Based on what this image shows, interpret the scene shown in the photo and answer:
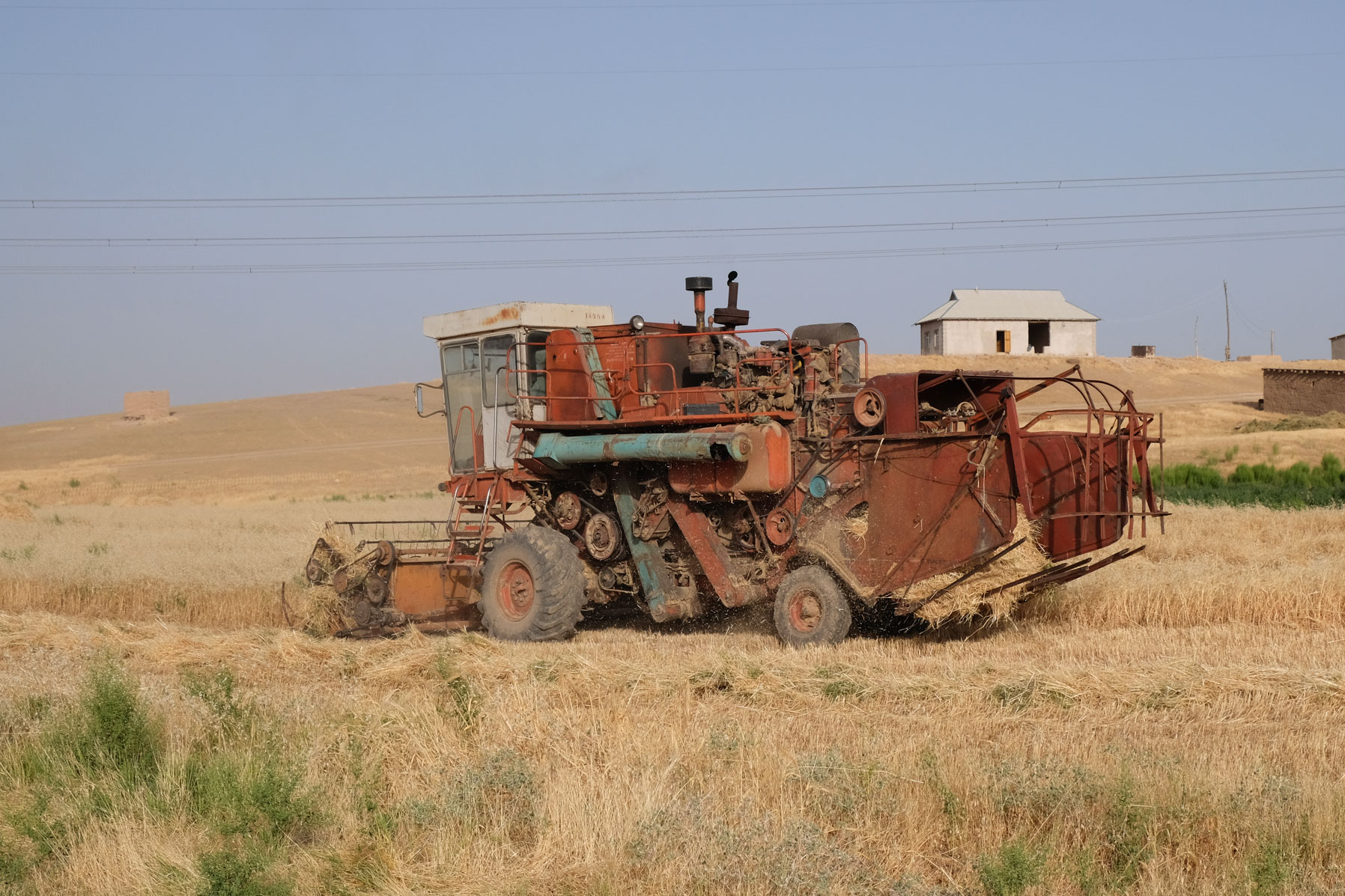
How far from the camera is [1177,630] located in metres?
10.7

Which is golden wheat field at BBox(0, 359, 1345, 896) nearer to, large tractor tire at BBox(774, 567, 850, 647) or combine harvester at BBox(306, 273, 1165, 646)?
large tractor tire at BBox(774, 567, 850, 647)

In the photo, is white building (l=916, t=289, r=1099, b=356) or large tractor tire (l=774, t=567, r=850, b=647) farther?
white building (l=916, t=289, r=1099, b=356)

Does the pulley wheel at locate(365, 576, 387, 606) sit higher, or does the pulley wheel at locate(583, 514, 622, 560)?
the pulley wheel at locate(583, 514, 622, 560)

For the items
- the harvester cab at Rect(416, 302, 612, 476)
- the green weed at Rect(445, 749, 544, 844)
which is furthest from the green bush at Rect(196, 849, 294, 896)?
the harvester cab at Rect(416, 302, 612, 476)

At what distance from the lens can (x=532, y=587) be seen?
39.3 feet

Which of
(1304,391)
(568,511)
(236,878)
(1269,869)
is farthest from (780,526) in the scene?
(1304,391)

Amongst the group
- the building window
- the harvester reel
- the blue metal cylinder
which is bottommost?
the harvester reel

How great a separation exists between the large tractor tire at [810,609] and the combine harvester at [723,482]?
2 cm

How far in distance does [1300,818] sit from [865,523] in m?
5.25

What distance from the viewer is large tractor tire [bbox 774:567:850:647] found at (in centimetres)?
1032

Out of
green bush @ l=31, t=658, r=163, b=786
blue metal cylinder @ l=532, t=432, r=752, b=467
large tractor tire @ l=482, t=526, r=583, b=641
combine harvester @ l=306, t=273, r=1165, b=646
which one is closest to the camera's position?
green bush @ l=31, t=658, r=163, b=786

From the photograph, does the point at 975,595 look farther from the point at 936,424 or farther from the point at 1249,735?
the point at 1249,735

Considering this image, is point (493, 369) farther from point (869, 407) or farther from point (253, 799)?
point (253, 799)

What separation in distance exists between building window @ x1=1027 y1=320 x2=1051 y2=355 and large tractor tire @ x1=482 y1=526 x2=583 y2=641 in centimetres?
5522
